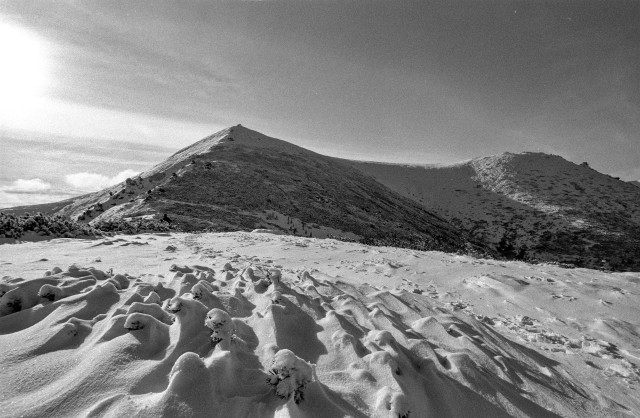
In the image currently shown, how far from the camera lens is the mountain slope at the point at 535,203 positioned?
3528 centimetres

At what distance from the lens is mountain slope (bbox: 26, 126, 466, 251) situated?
22252 millimetres

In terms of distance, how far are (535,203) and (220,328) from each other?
59.6 meters

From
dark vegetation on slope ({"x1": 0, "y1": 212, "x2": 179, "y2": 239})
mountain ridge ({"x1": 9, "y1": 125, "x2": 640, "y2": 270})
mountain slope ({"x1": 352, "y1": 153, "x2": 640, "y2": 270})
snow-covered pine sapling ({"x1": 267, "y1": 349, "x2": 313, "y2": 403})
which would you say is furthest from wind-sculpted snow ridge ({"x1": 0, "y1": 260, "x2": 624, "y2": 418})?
mountain slope ({"x1": 352, "y1": 153, "x2": 640, "y2": 270})

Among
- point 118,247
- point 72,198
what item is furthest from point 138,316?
point 72,198

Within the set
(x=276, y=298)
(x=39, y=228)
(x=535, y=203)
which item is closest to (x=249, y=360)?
Result: (x=276, y=298)

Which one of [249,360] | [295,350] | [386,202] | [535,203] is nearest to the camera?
[249,360]

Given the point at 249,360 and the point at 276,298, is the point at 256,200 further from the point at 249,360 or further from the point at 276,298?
the point at 249,360

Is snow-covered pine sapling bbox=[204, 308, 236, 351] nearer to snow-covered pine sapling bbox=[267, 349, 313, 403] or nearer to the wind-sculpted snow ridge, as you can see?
the wind-sculpted snow ridge

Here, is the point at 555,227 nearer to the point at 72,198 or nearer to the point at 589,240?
the point at 589,240

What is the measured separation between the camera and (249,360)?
2584 millimetres

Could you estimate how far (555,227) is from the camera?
41.1 m

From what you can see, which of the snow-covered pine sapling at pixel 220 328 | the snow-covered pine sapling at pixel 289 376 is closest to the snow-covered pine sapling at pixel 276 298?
the snow-covered pine sapling at pixel 220 328

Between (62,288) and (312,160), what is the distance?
45.2 meters

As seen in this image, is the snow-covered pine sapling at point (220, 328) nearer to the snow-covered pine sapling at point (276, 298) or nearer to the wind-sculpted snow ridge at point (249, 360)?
the wind-sculpted snow ridge at point (249, 360)
